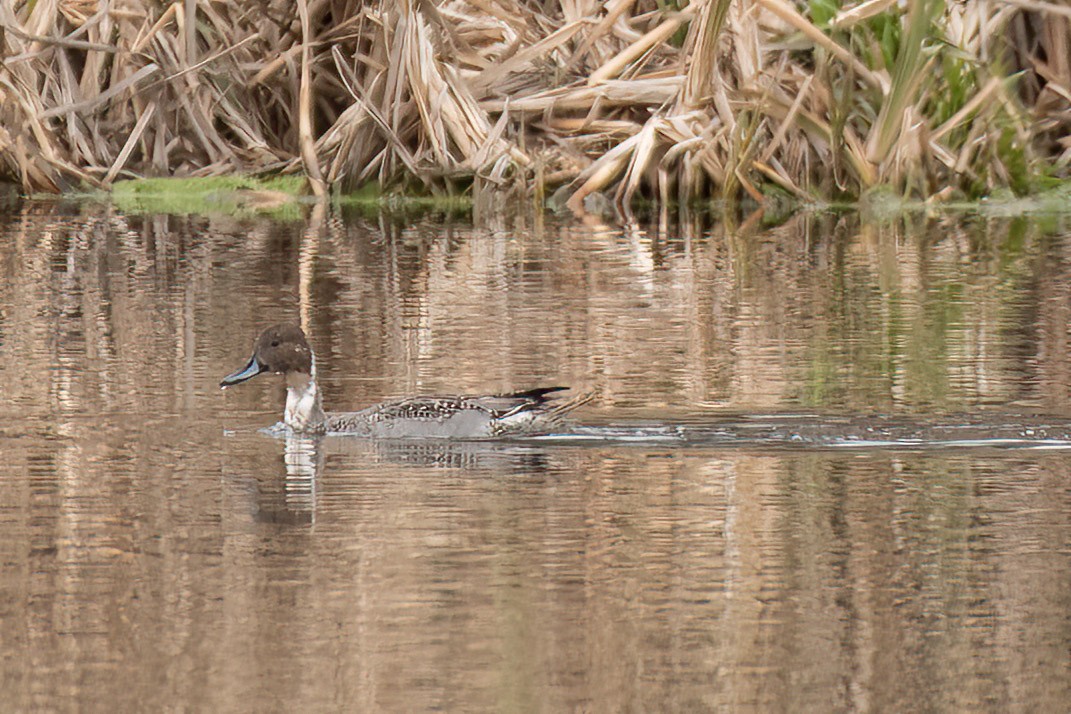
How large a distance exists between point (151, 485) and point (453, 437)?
1367 mm

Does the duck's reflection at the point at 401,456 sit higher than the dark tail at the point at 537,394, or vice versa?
the dark tail at the point at 537,394

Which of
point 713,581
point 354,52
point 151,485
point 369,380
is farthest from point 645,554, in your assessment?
point 354,52

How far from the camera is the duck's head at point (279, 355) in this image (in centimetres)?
837

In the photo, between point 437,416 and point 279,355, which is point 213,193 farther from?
point 437,416

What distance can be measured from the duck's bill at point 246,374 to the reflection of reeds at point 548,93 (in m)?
8.66

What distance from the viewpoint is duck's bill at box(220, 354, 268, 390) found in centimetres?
846

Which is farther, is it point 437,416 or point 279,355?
point 279,355

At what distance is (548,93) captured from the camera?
18531 millimetres

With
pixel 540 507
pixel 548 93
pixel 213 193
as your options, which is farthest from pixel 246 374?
pixel 213 193

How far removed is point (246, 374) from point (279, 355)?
0.59 feet

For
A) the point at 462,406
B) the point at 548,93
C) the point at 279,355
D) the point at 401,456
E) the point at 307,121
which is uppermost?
the point at 548,93

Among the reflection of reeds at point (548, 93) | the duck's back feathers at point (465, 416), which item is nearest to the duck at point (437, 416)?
the duck's back feathers at point (465, 416)

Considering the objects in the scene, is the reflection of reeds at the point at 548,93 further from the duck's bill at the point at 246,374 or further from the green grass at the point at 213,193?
the duck's bill at the point at 246,374

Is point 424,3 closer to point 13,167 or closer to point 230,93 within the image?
point 230,93
